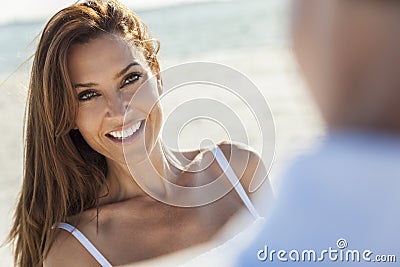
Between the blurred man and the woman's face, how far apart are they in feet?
4.16

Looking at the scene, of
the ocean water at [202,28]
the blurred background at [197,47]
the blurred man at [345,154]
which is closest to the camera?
the blurred man at [345,154]

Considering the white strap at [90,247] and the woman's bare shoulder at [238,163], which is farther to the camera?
the woman's bare shoulder at [238,163]

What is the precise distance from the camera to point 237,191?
→ 2369 mm

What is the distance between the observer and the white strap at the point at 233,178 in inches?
92.2

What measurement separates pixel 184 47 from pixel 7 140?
5.68 m

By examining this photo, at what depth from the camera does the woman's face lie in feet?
6.61

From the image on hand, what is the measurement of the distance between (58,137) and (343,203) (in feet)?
4.78

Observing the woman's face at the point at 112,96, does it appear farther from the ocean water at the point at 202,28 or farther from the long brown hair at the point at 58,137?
the ocean water at the point at 202,28

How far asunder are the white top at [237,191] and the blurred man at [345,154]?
4.49 ft

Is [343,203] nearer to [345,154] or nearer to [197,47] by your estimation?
[345,154]

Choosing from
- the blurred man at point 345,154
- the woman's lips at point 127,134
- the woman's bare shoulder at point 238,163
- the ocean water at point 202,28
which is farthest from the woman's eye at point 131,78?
the ocean water at point 202,28

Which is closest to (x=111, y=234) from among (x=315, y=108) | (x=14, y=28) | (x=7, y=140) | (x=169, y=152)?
(x=169, y=152)

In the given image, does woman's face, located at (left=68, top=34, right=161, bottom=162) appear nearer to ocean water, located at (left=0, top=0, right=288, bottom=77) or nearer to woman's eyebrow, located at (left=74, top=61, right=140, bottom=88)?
woman's eyebrow, located at (left=74, top=61, right=140, bottom=88)

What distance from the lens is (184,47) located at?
1245 cm
